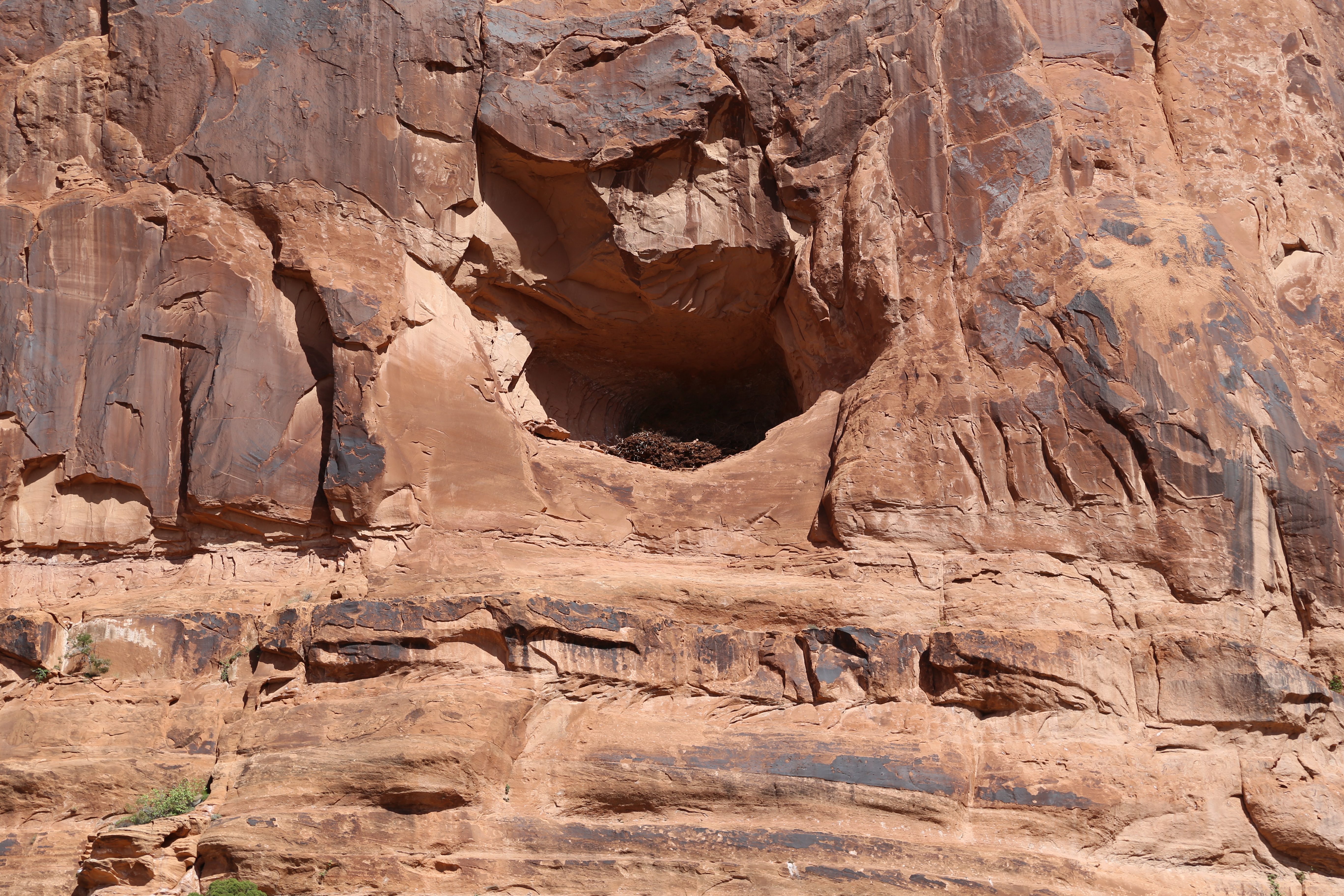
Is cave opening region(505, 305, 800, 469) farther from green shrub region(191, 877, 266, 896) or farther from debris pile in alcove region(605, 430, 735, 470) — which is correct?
green shrub region(191, 877, 266, 896)

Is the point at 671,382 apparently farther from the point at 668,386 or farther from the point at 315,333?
the point at 315,333

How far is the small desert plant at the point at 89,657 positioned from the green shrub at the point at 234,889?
200cm

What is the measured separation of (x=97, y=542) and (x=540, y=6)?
5.96 meters

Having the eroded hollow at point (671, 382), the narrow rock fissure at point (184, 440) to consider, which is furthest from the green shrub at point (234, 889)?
the eroded hollow at point (671, 382)

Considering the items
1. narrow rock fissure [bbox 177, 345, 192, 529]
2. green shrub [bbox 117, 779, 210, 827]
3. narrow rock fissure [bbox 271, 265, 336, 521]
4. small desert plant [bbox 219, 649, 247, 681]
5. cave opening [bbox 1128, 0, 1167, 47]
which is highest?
cave opening [bbox 1128, 0, 1167, 47]

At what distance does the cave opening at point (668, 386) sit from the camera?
37.8 ft

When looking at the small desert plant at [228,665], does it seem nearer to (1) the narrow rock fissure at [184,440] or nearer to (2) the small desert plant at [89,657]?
(2) the small desert plant at [89,657]

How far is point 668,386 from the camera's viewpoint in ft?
40.8

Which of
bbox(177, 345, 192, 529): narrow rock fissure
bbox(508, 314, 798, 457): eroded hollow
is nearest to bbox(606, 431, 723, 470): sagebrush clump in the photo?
bbox(508, 314, 798, 457): eroded hollow

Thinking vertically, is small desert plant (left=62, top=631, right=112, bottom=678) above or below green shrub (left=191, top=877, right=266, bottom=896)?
above

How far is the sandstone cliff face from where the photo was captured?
7.58 meters

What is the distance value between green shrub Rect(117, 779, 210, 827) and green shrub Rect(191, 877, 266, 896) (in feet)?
2.11

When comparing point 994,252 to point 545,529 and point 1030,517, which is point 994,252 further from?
point 545,529

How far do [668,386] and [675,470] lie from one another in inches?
65.5
